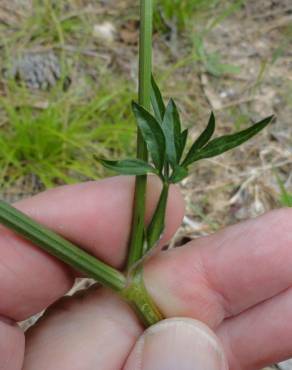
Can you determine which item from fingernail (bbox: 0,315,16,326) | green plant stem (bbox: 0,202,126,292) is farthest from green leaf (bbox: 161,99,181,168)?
fingernail (bbox: 0,315,16,326)

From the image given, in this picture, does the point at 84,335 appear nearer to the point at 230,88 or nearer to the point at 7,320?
the point at 7,320

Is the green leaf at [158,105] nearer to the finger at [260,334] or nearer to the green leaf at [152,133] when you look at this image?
the green leaf at [152,133]

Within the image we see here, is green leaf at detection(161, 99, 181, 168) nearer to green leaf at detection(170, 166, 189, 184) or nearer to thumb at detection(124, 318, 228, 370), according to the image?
green leaf at detection(170, 166, 189, 184)

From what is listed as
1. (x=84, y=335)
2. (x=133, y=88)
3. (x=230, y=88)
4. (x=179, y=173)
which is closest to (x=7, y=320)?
(x=84, y=335)

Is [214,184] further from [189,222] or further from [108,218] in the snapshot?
[108,218]

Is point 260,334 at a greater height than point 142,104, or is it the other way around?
point 142,104

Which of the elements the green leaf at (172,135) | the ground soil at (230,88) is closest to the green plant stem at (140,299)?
the green leaf at (172,135)
